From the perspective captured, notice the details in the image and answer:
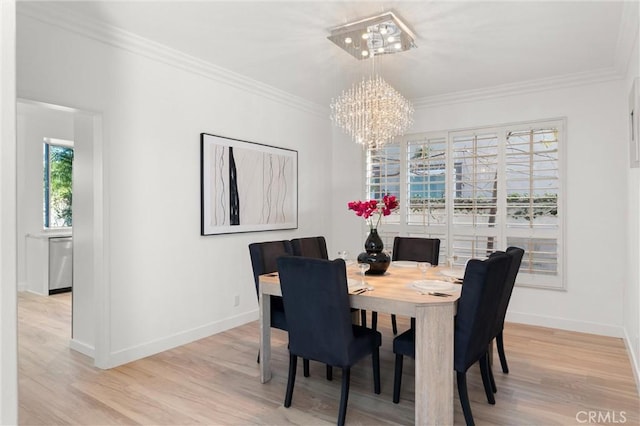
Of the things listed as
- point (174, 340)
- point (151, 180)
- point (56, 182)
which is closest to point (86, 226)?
point (151, 180)

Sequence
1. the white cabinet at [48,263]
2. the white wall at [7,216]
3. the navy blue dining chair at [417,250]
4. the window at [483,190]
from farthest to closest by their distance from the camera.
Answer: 1. the white cabinet at [48,263]
2. the window at [483,190]
3. the navy blue dining chair at [417,250]
4. the white wall at [7,216]

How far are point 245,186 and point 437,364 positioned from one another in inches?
109

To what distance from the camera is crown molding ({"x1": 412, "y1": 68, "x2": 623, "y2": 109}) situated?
3.90m

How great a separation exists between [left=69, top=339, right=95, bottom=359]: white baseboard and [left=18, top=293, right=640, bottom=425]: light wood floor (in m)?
0.04

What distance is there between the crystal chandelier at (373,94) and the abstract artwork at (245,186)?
1.17m

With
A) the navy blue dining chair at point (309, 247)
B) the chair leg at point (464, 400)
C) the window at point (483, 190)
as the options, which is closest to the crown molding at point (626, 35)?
the window at point (483, 190)

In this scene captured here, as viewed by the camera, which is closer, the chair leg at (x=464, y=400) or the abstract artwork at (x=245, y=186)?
the chair leg at (x=464, y=400)

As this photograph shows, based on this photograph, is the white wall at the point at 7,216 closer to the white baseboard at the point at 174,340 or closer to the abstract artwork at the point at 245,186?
the white baseboard at the point at 174,340

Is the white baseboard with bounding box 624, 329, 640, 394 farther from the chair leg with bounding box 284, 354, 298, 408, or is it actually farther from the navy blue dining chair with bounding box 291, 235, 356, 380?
the chair leg with bounding box 284, 354, 298, 408

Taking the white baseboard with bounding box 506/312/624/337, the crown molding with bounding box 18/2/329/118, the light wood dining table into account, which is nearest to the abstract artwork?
the crown molding with bounding box 18/2/329/118

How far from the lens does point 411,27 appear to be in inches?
116

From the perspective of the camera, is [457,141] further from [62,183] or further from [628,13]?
[62,183]

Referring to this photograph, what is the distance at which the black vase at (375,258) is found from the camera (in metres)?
2.96

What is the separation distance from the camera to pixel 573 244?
4.09 meters
